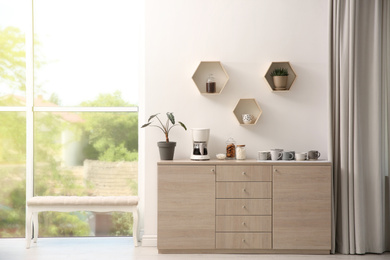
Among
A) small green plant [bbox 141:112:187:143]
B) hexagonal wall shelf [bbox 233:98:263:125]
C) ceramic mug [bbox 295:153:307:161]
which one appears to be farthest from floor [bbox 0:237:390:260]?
hexagonal wall shelf [bbox 233:98:263:125]

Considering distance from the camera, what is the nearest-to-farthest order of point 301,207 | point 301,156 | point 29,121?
point 301,207, point 301,156, point 29,121

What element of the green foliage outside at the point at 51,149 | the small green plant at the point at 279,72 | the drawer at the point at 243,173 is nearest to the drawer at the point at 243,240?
the drawer at the point at 243,173

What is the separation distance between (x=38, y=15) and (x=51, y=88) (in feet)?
2.36

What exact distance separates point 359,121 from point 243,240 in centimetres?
141

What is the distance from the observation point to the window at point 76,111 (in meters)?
4.64

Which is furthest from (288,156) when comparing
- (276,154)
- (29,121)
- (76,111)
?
(29,121)

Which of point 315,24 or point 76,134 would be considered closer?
point 315,24

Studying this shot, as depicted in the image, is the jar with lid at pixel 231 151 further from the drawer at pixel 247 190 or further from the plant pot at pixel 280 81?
the plant pot at pixel 280 81

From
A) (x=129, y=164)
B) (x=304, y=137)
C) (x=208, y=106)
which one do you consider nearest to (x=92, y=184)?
(x=129, y=164)

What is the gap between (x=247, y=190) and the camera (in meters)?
4.00

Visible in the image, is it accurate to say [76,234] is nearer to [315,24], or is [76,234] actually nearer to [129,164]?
[129,164]

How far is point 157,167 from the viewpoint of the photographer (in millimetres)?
4012

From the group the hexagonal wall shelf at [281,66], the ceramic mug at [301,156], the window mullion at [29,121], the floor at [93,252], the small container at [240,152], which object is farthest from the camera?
the window mullion at [29,121]

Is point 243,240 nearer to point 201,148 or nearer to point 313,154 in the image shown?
point 201,148
